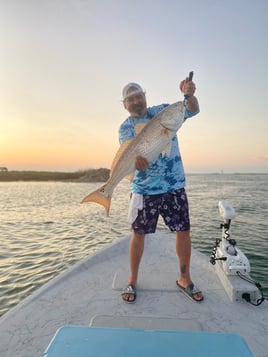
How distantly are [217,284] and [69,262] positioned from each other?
473cm

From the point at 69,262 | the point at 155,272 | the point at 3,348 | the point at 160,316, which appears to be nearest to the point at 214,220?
the point at 69,262

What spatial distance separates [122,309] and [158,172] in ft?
6.22

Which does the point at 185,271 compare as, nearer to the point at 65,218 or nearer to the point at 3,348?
the point at 3,348

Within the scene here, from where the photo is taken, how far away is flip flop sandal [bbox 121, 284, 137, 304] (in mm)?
3990

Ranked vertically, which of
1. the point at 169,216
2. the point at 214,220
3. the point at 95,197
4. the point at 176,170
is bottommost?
the point at 214,220

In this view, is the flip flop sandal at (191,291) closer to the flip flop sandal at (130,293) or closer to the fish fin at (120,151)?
the flip flop sandal at (130,293)

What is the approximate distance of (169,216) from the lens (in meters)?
4.19

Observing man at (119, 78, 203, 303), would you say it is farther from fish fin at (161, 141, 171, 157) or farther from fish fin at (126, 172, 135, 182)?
fish fin at (161, 141, 171, 157)

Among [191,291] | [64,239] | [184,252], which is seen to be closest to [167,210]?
[184,252]

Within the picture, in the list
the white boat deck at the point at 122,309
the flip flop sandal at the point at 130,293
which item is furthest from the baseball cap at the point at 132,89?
the white boat deck at the point at 122,309

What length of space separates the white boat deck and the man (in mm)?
249

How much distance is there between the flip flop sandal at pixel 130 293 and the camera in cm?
399

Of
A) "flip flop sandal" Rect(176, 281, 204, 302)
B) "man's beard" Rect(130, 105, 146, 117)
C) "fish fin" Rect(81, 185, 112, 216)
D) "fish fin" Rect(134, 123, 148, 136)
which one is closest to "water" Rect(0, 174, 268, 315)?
"flip flop sandal" Rect(176, 281, 204, 302)

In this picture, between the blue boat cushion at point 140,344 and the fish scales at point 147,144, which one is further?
the fish scales at point 147,144
